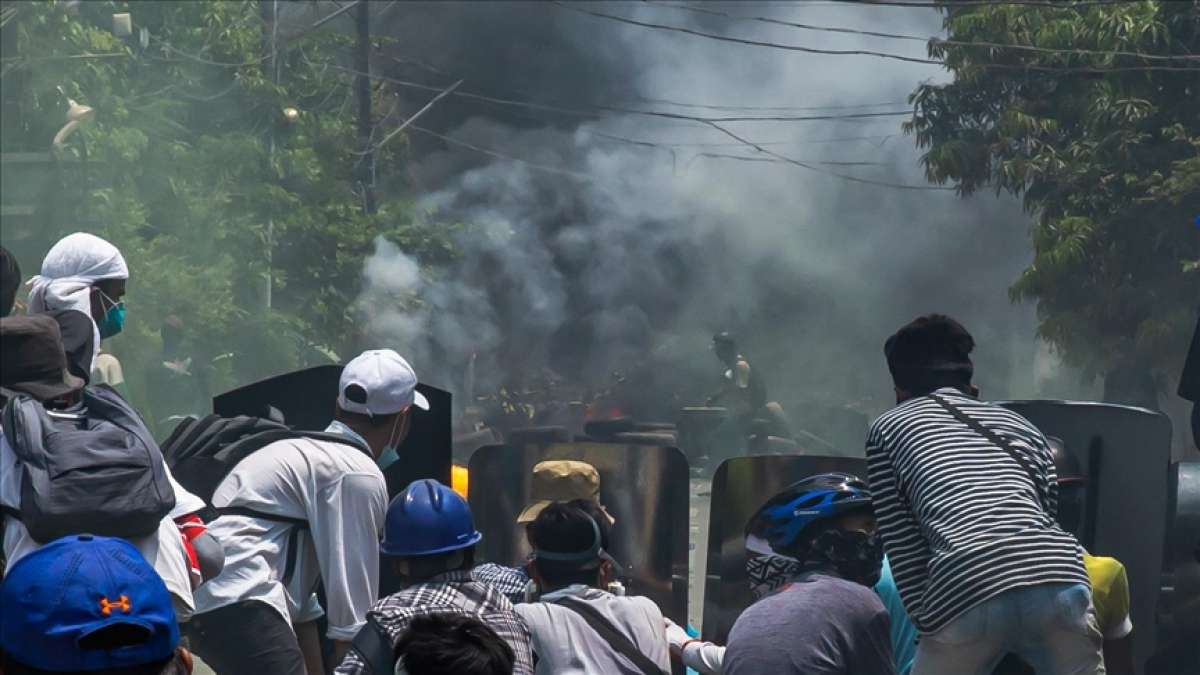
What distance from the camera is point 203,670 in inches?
318

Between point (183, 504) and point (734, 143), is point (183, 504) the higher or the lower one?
the lower one

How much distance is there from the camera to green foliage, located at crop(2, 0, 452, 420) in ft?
65.2

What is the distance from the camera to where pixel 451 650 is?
2.48m

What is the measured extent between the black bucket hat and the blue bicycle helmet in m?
1.50

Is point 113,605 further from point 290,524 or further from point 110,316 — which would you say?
point 110,316

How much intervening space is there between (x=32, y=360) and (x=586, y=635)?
1273 mm

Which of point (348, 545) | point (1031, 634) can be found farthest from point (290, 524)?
point (1031, 634)

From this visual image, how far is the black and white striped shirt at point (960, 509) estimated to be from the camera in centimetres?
349

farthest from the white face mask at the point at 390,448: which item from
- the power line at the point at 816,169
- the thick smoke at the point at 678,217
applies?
the power line at the point at 816,169

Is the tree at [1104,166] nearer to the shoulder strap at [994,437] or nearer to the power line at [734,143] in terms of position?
the shoulder strap at [994,437]

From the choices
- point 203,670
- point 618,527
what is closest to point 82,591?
point 618,527

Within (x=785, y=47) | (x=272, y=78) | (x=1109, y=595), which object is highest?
(x=785, y=47)

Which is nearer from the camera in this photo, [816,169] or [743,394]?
[743,394]

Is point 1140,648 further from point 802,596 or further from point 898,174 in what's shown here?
point 898,174
